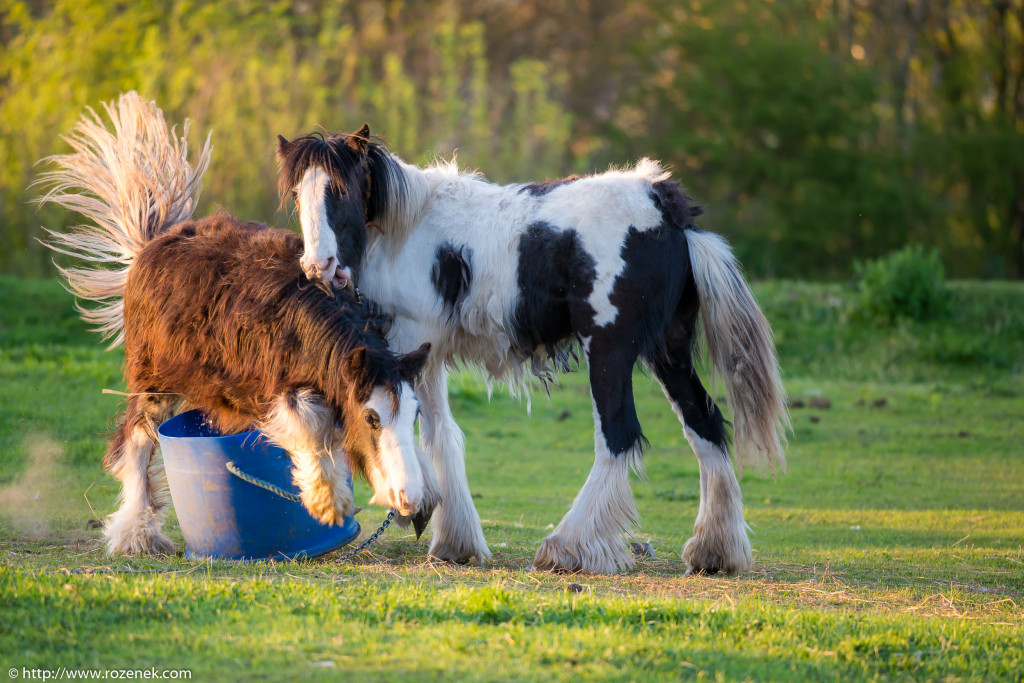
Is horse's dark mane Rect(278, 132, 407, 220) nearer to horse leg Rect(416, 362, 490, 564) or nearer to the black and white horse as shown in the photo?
the black and white horse

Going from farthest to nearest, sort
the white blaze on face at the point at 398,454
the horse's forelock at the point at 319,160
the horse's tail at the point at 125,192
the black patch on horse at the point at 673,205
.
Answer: the horse's tail at the point at 125,192, the black patch on horse at the point at 673,205, the horse's forelock at the point at 319,160, the white blaze on face at the point at 398,454

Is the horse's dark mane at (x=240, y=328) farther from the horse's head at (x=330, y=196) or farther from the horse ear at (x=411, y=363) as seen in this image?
the horse's head at (x=330, y=196)

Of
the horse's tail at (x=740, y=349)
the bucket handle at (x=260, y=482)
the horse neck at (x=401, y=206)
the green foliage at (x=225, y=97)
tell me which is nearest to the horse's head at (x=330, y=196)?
the horse neck at (x=401, y=206)

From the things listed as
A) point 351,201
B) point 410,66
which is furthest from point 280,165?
point 410,66

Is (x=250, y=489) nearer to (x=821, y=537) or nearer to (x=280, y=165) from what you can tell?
(x=280, y=165)

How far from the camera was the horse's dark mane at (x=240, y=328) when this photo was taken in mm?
5477

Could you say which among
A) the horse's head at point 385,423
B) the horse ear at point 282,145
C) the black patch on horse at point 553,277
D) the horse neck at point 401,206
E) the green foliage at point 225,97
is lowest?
the horse's head at point 385,423

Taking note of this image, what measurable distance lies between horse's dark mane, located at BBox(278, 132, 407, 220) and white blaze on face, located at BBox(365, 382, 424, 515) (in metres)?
1.29

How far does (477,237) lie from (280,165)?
125 centimetres

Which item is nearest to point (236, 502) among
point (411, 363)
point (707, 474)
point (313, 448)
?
point (313, 448)

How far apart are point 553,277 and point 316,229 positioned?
1415 mm

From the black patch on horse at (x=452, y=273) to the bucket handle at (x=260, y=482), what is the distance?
1.44 metres

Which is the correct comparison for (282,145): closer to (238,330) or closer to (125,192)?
(238,330)

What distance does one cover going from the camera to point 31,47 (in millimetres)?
16188
